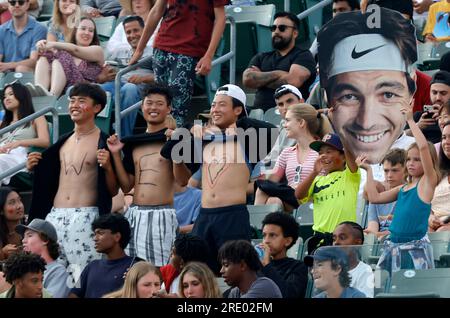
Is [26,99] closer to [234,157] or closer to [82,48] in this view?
[82,48]

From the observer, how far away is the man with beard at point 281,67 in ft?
45.9

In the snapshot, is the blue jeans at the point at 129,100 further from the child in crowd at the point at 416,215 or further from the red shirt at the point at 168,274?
the child in crowd at the point at 416,215

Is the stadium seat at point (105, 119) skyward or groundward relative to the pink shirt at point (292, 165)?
skyward

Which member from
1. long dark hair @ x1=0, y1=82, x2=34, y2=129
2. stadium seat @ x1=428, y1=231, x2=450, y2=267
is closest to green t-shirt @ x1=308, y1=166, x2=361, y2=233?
stadium seat @ x1=428, y1=231, x2=450, y2=267

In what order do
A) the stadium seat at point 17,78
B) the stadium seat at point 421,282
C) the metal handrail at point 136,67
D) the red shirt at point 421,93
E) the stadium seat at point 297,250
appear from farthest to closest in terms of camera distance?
the stadium seat at point 17,78 < the metal handrail at point 136,67 < the red shirt at point 421,93 < the stadium seat at point 297,250 < the stadium seat at point 421,282

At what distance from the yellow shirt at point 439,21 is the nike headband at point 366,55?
2.38 m

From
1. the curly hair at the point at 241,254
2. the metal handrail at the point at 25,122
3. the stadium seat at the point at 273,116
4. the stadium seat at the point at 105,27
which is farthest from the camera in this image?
the stadium seat at the point at 105,27

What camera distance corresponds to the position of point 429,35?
48.9ft

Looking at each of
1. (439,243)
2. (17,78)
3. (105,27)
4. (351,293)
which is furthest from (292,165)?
(105,27)

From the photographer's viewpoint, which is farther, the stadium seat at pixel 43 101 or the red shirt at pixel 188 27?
the stadium seat at pixel 43 101

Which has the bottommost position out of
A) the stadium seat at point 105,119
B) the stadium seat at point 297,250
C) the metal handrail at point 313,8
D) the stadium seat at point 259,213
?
the stadium seat at point 297,250

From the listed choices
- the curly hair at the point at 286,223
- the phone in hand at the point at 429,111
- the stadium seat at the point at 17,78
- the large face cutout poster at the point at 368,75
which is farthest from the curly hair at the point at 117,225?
the stadium seat at the point at 17,78

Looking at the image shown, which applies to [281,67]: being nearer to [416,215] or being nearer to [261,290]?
[416,215]
